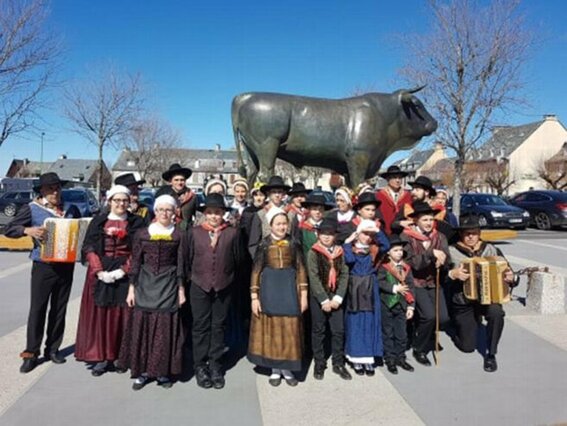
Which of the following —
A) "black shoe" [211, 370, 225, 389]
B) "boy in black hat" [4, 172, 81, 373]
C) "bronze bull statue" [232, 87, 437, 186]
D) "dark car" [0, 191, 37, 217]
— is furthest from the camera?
"dark car" [0, 191, 37, 217]

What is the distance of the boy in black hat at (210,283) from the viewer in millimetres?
3787

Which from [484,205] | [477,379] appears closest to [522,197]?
[484,205]

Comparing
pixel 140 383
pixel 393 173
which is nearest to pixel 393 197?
pixel 393 173

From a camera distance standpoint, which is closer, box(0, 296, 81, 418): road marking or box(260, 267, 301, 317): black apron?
box(0, 296, 81, 418): road marking

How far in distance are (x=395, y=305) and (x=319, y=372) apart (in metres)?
0.92

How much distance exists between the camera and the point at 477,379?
156 inches

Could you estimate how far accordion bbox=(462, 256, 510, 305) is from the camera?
4125 millimetres

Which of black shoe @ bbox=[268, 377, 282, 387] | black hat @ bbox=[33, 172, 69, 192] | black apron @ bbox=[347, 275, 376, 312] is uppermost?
black hat @ bbox=[33, 172, 69, 192]

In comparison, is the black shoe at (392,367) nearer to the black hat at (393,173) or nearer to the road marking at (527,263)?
the black hat at (393,173)

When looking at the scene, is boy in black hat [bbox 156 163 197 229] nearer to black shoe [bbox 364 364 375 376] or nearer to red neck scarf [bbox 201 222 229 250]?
red neck scarf [bbox 201 222 229 250]

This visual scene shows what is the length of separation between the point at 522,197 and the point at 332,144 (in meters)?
15.9

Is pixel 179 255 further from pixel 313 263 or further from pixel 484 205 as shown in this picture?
pixel 484 205

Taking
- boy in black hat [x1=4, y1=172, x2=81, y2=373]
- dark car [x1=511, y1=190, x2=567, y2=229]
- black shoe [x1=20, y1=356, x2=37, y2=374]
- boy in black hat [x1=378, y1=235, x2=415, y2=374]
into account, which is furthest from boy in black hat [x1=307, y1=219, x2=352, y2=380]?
dark car [x1=511, y1=190, x2=567, y2=229]

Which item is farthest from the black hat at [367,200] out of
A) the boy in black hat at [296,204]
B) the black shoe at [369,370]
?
the black shoe at [369,370]
